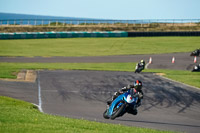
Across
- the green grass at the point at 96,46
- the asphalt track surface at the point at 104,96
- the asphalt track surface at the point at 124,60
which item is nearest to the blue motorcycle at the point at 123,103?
the asphalt track surface at the point at 104,96

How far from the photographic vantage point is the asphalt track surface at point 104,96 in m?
16.9

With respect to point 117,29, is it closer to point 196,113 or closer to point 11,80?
point 11,80

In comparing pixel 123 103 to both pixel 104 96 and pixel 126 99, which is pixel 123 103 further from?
pixel 104 96

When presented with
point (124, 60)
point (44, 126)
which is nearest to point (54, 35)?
point (124, 60)

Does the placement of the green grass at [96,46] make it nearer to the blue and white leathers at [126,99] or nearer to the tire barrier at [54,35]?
the tire barrier at [54,35]

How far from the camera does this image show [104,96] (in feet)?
75.2

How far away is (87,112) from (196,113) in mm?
4941

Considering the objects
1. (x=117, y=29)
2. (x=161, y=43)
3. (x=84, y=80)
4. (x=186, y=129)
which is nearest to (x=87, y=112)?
(x=186, y=129)

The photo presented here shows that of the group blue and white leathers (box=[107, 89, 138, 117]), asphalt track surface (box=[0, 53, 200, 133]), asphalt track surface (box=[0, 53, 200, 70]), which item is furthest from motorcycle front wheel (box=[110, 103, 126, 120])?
asphalt track surface (box=[0, 53, 200, 70])

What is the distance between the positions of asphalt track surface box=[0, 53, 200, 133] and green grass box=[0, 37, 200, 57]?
23.3 metres

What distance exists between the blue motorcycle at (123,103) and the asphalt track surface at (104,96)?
2.90 feet

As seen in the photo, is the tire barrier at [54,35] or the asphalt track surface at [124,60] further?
the tire barrier at [54,35]

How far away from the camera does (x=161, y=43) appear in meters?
69.0

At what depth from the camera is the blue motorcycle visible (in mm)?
15047
